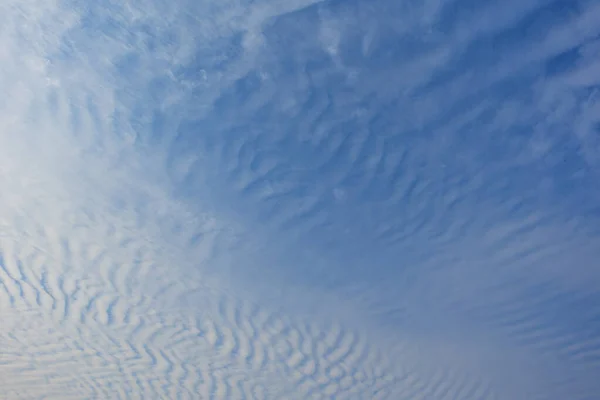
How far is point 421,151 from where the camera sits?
772 centimetres

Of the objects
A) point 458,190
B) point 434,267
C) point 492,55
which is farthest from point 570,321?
point 492,55

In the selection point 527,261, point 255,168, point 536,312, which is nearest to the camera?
point 255,168

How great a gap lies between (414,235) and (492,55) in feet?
14.0

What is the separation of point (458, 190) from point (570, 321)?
6.69m

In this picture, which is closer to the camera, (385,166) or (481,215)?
(385,166)

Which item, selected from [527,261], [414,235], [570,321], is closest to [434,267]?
[414,235]

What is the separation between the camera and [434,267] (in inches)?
405

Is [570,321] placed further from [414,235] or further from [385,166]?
[385,166]

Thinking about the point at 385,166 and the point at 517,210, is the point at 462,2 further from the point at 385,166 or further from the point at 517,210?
the point at 517,210

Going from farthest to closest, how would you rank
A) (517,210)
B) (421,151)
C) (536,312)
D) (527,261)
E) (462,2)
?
(536,312) → (527,261) → (517,210) → (421,151) → (462,2)

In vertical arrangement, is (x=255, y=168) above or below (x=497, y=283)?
above

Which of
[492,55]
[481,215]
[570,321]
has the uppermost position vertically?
[492,55]

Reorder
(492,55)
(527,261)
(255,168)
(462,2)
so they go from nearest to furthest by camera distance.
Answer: (462,2) → (492,55) → (255,168) → (527,261)

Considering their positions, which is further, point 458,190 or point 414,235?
point 414,235
